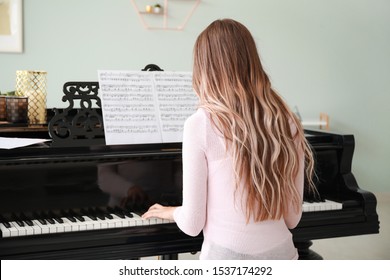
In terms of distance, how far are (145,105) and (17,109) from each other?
702 mm

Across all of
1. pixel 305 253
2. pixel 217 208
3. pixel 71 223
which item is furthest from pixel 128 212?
pixel 305 253

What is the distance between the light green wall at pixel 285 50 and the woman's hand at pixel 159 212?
3.18 m

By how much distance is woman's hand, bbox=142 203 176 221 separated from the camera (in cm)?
202

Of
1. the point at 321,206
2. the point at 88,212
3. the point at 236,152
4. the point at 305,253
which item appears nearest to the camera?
the point at 236,152

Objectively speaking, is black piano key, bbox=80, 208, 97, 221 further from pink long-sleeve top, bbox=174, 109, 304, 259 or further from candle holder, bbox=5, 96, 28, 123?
candle holder, bbox=5, 96, 28, 123

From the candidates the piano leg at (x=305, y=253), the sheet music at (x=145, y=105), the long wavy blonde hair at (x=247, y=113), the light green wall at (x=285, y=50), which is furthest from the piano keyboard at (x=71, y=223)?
→ the light green wall at (x=285, y=50)

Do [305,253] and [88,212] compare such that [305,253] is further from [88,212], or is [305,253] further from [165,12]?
[165,12]

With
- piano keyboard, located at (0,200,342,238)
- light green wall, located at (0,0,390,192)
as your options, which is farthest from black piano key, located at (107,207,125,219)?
light green wall, located at (0,0,390,192)

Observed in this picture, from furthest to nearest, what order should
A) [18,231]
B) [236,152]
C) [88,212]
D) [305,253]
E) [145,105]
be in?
[305,253] < [145,105] < [88,212] < [18,231] < [236,152]

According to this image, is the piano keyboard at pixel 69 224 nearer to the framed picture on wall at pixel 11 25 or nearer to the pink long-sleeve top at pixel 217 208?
the pink long-sleeve top at pixel 217 208

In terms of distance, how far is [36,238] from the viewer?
1945mm

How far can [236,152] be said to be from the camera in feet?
5.24

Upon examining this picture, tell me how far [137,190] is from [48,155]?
39 cm

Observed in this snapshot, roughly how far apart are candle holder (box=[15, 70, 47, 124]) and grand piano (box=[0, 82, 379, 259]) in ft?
0.80
